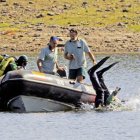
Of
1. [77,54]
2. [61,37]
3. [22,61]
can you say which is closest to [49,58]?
[77,54]

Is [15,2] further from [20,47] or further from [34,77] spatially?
[34,77]

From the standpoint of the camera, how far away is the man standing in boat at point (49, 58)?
2588cm

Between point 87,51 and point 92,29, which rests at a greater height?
point 87,51

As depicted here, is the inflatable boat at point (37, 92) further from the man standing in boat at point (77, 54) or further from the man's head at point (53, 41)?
the man's head at point (53, 41)

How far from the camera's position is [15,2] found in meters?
70.3

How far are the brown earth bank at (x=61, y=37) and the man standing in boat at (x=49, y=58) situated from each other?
89.3 ft

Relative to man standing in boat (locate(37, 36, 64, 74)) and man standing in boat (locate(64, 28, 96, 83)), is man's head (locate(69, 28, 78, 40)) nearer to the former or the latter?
man standing in boat (locate(64, 28, 96, 83))

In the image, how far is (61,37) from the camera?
180 feet

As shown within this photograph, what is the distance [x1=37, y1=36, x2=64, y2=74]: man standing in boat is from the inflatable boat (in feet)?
1.89

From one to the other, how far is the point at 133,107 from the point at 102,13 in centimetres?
4004

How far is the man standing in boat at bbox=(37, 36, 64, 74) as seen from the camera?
25875mm

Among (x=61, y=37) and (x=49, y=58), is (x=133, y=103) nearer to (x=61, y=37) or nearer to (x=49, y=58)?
(x=49, y=58)

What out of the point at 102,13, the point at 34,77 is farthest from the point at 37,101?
the point at 102,13

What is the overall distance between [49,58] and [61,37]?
29.0 m
